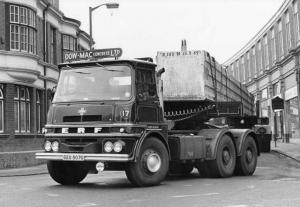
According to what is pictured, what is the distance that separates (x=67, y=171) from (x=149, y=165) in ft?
7.00

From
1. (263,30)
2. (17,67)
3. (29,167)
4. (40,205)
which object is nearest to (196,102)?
(40,205)

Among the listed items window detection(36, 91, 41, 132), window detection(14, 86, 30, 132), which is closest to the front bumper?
window detection(14, 86, 30, 132)

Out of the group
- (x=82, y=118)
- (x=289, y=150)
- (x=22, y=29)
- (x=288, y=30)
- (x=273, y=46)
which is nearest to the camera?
(x=82, y=118)

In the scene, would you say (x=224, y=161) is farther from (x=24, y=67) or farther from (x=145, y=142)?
(x=24, y=67)

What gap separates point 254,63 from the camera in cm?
6331

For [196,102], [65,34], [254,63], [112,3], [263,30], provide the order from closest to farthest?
[196,102], [112,3], [65,34], [263,30], [254,63]

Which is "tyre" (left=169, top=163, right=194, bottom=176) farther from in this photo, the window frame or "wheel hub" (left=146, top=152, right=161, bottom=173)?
the window frame

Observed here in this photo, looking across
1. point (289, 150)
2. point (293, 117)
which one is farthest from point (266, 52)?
point (289, 150)

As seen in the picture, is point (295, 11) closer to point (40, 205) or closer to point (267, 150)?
point (267, 150)

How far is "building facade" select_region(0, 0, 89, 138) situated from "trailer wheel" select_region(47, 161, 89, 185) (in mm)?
10847

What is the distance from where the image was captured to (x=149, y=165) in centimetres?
1132

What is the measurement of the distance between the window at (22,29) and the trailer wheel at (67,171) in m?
12.3

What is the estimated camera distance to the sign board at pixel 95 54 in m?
11.7

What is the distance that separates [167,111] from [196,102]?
3.77ft
